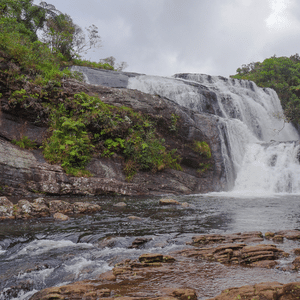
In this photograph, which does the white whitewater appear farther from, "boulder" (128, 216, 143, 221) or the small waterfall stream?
"boulder" (128, 216, 143, 221)

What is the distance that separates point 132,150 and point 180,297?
11362 mm

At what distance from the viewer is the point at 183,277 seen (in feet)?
11.1

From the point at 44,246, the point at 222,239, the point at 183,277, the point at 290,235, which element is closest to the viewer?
the point at 183,277

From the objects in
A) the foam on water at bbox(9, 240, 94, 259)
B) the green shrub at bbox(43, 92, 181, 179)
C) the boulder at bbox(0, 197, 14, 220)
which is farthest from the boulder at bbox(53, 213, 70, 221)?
the green shrub at bbox(43, 92, 181, 179)

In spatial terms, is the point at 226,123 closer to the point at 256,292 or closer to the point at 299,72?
the point at 256,292

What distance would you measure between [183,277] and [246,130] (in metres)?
19.8

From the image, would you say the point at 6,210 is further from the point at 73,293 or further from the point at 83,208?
the point at 73,293

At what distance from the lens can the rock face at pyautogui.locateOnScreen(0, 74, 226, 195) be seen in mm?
10172

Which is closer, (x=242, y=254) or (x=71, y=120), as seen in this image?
(x=242, y=254)

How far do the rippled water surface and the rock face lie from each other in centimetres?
311

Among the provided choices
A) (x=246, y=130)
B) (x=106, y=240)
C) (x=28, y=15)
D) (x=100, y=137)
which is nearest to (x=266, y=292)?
(x=106, y=240)

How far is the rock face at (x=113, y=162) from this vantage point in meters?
10.2

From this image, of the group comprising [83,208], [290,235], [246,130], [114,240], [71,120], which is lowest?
[114,240]

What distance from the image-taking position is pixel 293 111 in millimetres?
29453
